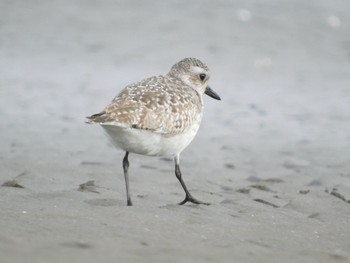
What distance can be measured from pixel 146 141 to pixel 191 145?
3.34 m

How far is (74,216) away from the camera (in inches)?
209

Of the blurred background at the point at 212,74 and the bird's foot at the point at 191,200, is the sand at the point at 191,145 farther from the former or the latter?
the bird's foot at the point at 191,200

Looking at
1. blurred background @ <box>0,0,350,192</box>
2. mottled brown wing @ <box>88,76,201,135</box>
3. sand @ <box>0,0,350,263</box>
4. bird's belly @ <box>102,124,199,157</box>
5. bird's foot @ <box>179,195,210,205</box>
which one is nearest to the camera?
sand @ <box>0,0,350,263</box>

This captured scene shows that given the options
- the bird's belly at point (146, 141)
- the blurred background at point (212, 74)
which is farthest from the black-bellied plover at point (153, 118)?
the blurred background at point (212, 74)

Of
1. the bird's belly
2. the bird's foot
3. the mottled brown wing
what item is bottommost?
the bird's foot

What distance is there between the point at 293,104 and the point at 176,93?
16.1ft

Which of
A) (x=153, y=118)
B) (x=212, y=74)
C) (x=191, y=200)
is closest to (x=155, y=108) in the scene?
(x=153, y=118)

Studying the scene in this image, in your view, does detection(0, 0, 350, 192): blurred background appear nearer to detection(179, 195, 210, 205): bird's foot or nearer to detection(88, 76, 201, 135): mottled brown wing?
detection(88, 76, 201, 135): mottled brown wing

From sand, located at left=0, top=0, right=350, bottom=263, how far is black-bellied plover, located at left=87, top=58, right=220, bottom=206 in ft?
1.50

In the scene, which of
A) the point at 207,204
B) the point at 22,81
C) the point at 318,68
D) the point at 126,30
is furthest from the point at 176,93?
the point at 126,30

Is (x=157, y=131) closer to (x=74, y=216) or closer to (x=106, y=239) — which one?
(x=74, y=216)

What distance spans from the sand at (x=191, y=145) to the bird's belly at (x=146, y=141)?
1.41 ft

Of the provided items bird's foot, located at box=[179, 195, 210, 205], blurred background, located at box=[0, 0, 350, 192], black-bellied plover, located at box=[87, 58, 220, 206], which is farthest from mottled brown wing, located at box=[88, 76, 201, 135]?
blurred background, located at box=[0, 0, 350, 192]

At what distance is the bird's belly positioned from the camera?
20.9 feet
